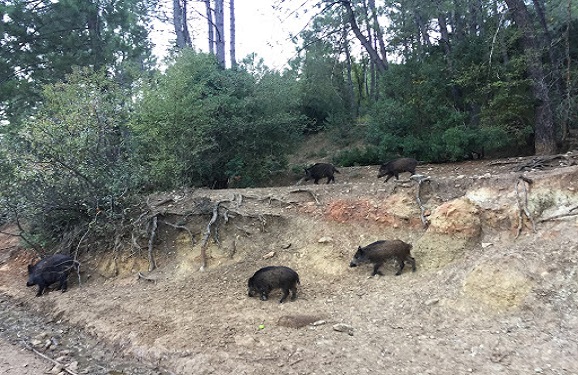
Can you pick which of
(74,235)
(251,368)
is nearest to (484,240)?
(251,368)

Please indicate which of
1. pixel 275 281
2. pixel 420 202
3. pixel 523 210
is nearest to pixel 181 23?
pixel 420 202

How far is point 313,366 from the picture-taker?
587cm

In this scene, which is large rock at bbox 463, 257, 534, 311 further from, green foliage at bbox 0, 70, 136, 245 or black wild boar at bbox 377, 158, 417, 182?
green foliage at bbox 0, 70, 136, 245

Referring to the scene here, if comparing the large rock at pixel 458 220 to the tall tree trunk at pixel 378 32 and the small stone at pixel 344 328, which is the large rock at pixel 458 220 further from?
the tall tree trunk at pixel 378 32

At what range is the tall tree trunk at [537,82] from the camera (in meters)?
12.5

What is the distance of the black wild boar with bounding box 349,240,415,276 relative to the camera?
26.5 ft

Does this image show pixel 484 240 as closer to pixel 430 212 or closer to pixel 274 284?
pixel 430 212

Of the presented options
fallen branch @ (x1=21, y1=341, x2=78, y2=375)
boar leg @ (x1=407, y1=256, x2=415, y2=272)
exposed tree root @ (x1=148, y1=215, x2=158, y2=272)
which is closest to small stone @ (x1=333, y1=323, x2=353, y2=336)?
boar leg @ (x1=407, y1=256, x2=415, y2=272)

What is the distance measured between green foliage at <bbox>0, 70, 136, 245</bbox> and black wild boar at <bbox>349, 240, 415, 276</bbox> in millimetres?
6541

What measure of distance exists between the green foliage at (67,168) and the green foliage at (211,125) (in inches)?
44.2

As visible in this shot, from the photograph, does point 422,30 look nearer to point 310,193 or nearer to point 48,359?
point 310,193

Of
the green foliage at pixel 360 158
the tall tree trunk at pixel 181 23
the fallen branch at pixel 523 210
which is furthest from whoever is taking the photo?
the tall tree trunk at pixel 181 23

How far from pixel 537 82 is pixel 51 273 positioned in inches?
559

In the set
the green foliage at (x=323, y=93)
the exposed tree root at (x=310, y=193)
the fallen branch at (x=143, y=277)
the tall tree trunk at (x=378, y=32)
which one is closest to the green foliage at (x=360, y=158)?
the tall tree trunk at (x=378, y=32)
